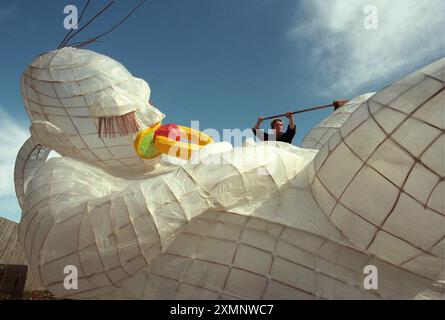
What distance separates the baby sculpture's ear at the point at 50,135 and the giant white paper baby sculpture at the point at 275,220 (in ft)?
2.02

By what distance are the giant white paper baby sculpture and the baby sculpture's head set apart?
1.99ft

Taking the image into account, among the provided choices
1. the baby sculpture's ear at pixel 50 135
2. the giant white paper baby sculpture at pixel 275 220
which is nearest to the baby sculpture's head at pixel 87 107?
the baby sculpture's ear at pixel 50 135

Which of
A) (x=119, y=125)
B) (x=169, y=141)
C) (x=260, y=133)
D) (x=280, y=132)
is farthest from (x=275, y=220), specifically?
(x=260, y=133)

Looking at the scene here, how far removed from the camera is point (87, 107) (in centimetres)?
290

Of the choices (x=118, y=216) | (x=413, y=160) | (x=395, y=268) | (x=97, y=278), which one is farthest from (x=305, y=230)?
(x=97, y=278)

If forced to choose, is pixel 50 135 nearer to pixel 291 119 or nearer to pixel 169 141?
pixel 169 141

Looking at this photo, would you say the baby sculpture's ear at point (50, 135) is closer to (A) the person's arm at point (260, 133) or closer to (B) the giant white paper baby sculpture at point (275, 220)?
(B) the giant white paper baby sculpture at point (275, 220)

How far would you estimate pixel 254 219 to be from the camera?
83.8 inches

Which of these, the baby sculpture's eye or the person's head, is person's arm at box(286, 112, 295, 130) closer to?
the person's head

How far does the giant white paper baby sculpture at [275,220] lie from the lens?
1.70 m

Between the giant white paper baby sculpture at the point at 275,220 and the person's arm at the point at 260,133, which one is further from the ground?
the person's arm at the point at 260,133

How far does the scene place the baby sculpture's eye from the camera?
295cm

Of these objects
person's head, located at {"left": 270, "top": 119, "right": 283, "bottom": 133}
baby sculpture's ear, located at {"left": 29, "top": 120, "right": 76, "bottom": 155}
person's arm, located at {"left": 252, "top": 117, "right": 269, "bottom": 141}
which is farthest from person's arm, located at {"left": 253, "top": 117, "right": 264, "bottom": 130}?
baby sculpture's ear, located at {"left": 29, "top": 120, "right": 76, "bottom": 155}

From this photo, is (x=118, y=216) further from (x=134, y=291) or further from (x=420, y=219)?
(x=420, y=219)
